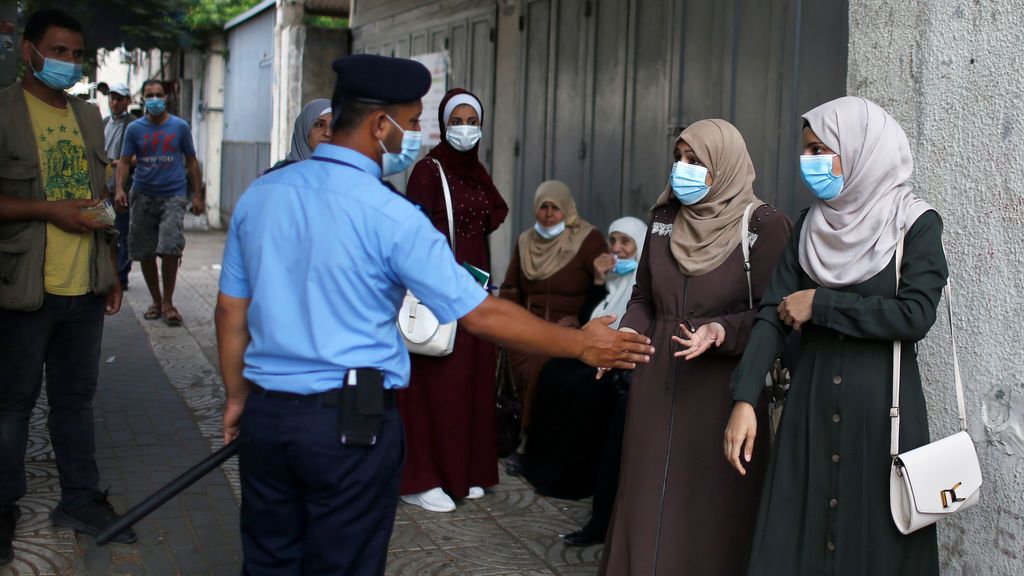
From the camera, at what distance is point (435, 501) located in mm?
5668

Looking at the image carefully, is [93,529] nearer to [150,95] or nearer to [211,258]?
[150,95]

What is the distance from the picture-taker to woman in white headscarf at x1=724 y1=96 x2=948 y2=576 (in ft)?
11.0

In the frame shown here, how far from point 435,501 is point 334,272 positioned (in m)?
3.03

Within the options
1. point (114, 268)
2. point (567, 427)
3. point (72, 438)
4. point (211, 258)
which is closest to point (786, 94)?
point (567, 427)

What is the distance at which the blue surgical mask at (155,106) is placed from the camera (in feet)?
32.8

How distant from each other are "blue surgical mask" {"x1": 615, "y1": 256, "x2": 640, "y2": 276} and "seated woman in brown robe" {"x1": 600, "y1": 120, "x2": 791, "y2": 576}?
195 centimetres

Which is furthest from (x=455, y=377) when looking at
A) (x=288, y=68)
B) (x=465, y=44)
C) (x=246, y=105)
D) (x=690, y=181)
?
(x=246, y=105)

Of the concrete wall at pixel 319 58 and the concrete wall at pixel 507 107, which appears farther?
the concrete wall at pixel 319 58

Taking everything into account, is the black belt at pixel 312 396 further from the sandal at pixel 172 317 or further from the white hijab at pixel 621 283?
the sandal at pixel 172 317

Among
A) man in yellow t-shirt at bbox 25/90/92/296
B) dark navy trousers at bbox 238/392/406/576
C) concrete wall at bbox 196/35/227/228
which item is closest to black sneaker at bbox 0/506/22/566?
man in yellow t-shirt at bbox 25/90/92/296

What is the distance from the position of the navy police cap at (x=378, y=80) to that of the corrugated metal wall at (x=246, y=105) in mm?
14145

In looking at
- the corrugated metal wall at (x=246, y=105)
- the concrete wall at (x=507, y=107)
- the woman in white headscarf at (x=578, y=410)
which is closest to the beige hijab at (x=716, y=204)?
the woman in white headscarf at (x=578, y=410)

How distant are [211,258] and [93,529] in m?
11.0

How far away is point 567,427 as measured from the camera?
594cm
